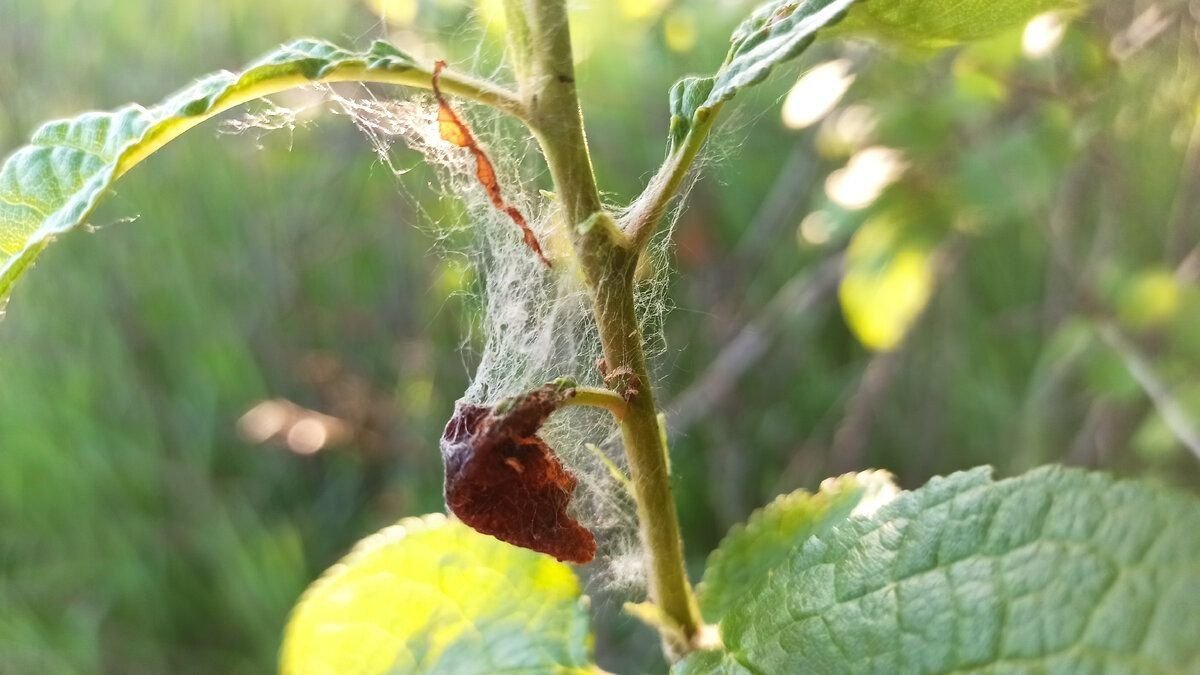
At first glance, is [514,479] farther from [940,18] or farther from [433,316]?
[433,316]

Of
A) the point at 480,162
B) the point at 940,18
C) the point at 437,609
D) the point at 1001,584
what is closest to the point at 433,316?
the point at 437,609

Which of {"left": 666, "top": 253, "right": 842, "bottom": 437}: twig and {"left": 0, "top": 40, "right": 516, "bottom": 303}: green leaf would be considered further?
{"left": 666, "top": 253, "right": 842, "bottom": 437}: twig

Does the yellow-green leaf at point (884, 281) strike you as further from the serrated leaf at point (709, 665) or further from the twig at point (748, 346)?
the serrated leaf at point (709, 665)

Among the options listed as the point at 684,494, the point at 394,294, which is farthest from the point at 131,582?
the point at 684,494

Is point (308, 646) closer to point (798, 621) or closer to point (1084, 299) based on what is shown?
point (798, 621)

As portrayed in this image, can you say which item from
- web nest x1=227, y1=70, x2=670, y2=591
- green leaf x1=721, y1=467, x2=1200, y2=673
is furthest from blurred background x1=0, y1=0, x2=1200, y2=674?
green leaf x1=721, y1=467, x2=1200, y2=673

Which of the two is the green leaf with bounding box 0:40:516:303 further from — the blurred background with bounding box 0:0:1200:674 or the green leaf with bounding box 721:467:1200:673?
the blurred background with bounding box 0:0:1200:674

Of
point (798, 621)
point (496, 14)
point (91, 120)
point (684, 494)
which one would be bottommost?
point (684, 494)
